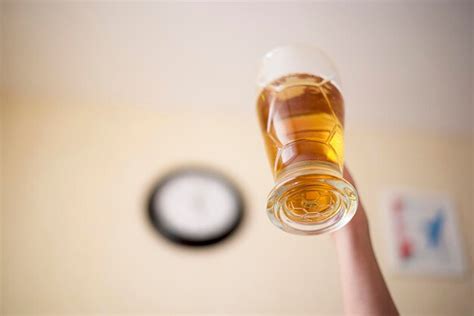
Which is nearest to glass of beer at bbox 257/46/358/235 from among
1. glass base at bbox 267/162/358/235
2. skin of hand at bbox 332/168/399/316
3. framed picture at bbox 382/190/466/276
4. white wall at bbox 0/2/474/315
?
glass base at bbox 267/162/358/235

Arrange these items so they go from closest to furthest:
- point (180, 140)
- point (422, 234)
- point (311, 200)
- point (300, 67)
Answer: point (311, 200) → point (300, 67) → point (422, 234) → point (180, 140)

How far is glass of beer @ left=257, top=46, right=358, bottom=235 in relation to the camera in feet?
2.31

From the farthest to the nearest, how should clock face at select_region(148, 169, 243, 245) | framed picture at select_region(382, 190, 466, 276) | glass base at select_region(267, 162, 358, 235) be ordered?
framed picture at select_region(382, 190, 466, 276)
clock face at select_region(148, 169, 243, 245)
glass base at select_region(267, 162, 358, 235)

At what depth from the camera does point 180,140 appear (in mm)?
2141

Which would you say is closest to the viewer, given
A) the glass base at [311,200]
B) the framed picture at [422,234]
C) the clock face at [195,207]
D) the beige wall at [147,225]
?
the glass base at [311,200]

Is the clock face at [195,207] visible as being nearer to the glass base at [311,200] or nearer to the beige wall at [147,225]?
the beige wall at [147,225]

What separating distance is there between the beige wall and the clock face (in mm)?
55

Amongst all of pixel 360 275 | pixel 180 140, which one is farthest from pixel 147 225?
pixel 360 275

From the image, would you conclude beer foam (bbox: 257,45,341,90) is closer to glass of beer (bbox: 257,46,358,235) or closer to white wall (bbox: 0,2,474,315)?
glass of beer (bbox: 257,46,358,235)

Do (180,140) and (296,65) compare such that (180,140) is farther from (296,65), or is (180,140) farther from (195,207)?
(296,65)

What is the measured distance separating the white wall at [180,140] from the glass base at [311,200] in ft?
3.56

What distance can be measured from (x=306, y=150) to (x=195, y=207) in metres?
1.25

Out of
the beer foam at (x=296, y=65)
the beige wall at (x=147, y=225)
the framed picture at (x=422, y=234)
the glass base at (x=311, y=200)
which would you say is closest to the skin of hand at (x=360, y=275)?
the glass base at (x=311, y=200)

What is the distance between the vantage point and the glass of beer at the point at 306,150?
70cm
